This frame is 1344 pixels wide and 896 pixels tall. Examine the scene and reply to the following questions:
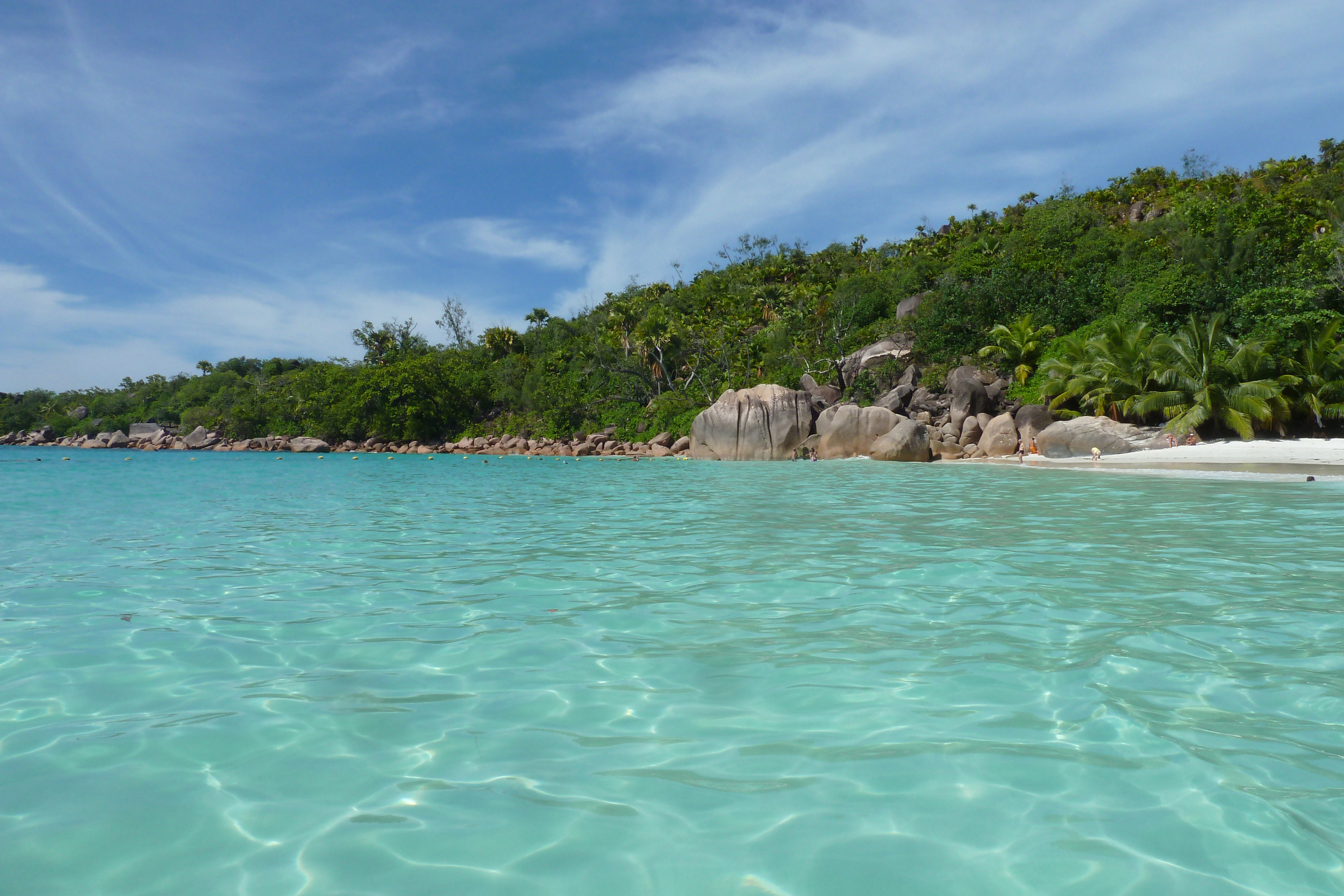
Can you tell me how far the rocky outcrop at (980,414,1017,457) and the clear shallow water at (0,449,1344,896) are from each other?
20.1 meters

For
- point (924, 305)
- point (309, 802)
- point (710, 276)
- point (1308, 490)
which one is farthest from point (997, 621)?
point (710, 276)

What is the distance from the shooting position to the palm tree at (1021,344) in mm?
30297

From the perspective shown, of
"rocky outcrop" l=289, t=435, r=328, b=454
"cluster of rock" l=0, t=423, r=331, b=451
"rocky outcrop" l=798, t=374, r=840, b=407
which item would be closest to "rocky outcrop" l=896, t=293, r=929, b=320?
"rocky outcrop" l=798, t=374, r=840, b=407

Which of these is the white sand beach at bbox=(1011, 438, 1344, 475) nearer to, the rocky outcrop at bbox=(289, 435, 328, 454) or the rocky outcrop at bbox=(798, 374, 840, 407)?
the rocky outcrop at bbox=(798, 374, 840, 407)

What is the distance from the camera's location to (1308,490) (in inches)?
458

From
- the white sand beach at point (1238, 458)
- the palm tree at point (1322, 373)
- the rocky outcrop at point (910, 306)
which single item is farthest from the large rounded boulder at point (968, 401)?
the palm tree at point (1322, 373)

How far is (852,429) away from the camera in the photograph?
29.7m

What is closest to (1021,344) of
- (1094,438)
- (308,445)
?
(1094,438)

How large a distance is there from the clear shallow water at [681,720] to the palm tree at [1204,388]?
1757 cm

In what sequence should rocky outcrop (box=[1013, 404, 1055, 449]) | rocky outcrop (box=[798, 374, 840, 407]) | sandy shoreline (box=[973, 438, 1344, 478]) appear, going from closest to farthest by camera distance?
sandy shoreline (box=[973, 438, 1344, 478]) → rocky outcrop (box=[1013, 404, 1055, 449]) → rocky outcrop (box=[798, 374, 840, 407])

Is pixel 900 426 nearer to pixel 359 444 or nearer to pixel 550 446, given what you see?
pixel 550 446

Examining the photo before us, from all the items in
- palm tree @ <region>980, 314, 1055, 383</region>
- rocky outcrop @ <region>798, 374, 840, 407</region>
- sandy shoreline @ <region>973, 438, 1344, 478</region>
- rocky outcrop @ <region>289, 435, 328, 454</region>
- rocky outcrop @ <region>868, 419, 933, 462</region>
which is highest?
palm tree @ <region>980, 314, 1055, 383</region>

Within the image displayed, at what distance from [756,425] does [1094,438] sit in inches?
529

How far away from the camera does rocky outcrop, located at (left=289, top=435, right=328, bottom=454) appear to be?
48.9 m
